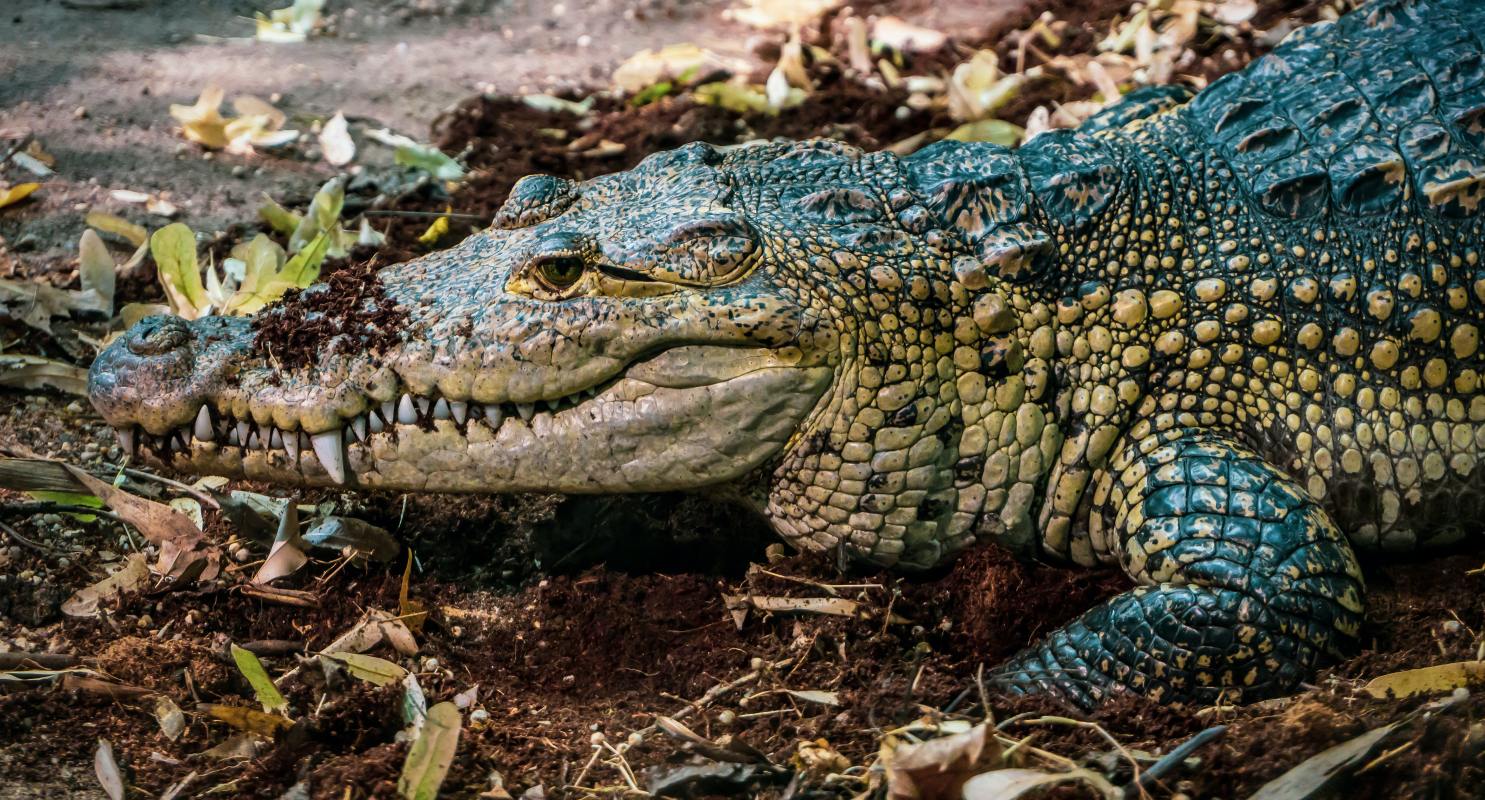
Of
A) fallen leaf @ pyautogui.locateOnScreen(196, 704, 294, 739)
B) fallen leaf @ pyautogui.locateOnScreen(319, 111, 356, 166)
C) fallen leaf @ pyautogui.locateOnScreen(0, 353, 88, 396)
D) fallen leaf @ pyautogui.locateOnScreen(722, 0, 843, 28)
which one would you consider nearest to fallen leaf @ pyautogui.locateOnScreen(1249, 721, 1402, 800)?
fallen leaf @ pyautogui.locateOnScreen(196, 704, 294, 739)

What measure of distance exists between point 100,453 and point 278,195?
1.81 m

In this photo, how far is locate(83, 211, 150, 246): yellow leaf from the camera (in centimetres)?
519

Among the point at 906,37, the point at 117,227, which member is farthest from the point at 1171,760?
the point at 906,37

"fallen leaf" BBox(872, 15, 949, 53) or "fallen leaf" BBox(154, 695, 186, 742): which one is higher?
"fallen leaf" BBox(872, 15, 949, 53)

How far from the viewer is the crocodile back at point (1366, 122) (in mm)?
3572

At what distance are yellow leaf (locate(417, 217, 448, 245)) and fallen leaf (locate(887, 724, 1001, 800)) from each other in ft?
11.2

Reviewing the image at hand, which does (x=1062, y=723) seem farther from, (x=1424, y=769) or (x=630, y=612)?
(x=630, y=612)

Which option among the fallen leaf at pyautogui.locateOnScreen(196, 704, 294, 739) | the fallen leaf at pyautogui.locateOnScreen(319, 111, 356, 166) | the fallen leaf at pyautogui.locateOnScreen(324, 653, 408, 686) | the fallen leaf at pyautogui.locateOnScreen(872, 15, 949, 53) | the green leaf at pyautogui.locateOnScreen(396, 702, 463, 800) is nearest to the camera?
the green leaf at pyautogui.locateOnScreen(396, 702, 463, 800)

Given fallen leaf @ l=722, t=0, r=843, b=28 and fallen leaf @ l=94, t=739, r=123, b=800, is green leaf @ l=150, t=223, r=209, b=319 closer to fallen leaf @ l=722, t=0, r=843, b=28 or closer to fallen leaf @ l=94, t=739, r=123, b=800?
fallen leaf @ l=94, t=739, r=123, b=800

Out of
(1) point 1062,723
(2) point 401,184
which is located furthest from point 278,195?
(1) point 1062,723

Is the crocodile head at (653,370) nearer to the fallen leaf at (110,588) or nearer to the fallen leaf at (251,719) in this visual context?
the fallen leaf at (110,588)

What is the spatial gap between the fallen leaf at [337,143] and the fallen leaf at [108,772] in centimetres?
366

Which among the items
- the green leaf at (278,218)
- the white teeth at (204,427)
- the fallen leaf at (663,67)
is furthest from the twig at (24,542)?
the fallen leaf at (663,67)

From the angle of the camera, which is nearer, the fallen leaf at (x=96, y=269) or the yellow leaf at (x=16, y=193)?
the fallen leaf at (x=96, y=269)
